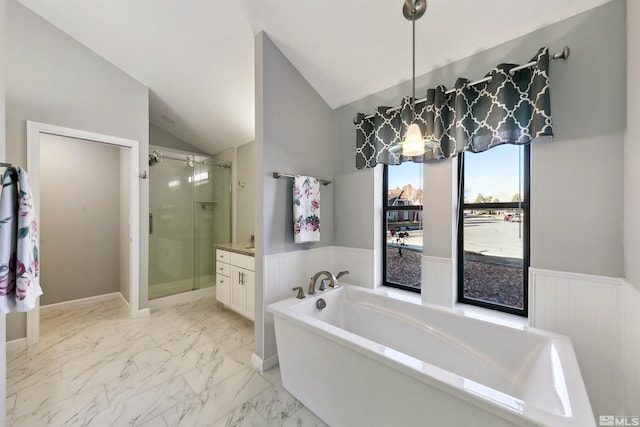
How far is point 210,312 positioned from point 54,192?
2610 mm

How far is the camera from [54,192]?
3.27 meters

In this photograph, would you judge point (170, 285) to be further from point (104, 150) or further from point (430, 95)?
point (430, 95)

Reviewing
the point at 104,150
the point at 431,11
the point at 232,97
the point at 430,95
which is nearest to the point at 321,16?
the point at 431,11

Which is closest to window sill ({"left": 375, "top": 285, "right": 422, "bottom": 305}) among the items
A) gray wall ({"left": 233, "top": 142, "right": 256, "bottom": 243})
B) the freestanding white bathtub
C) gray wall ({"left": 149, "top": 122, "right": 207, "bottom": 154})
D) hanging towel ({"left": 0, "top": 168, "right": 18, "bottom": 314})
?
the freestanding white bathtub

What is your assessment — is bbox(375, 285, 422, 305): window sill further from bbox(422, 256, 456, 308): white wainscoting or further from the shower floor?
the shower floor

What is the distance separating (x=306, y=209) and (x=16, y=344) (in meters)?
3.01

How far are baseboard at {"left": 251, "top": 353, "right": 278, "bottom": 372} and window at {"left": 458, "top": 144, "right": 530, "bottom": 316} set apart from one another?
1697 mm

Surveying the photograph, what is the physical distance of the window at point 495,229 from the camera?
1837 mm

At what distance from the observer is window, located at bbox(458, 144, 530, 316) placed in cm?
184

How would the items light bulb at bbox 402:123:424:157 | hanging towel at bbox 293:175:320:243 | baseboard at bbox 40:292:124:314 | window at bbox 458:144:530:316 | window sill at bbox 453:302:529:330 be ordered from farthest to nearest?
1. baseboard at bbox 40:292:124:314
2. hanging towel at bbox 293:175:320:243
3. window at bbox 458:144:530:316
4. window sill at bbox 453:302:529:330
5. light bulb at bbox 402:123:424:157

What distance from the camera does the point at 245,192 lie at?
3916 mm

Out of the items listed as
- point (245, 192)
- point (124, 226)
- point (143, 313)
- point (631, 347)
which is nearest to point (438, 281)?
point (631, 347)

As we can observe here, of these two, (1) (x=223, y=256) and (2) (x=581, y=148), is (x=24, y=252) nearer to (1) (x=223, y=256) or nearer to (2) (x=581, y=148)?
(1) (x=223, y=256)

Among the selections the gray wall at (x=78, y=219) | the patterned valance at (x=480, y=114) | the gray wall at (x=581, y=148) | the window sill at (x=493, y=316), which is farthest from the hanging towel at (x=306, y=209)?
the gray wall at (x=78, y=219)
